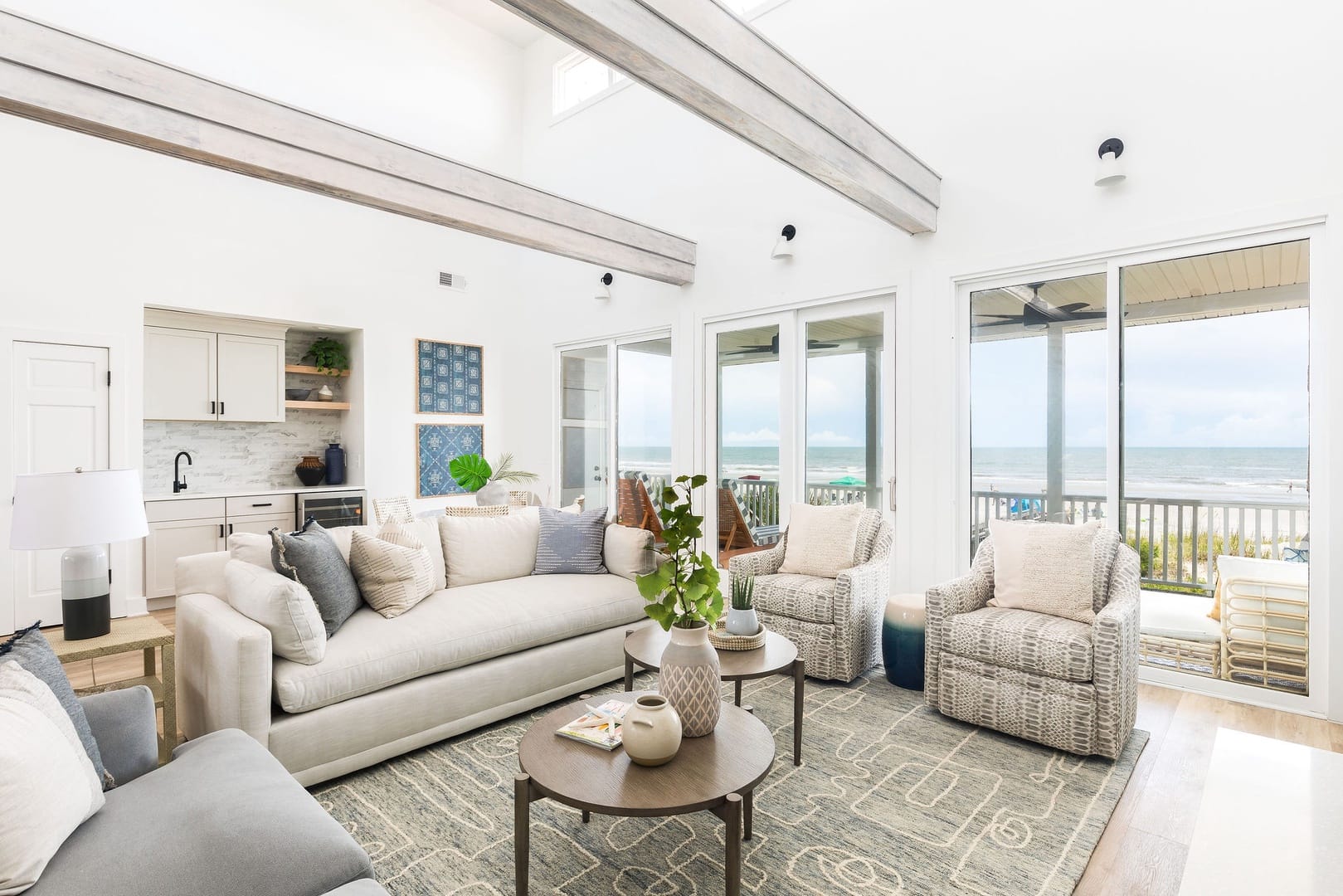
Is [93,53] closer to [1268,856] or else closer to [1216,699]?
[1268,856]

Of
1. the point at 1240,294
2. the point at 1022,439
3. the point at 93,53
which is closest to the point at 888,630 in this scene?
the point at 1022,439

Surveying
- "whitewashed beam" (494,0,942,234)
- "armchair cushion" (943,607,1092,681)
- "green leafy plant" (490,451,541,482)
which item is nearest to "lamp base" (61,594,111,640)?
"whitewashed beam" (494,0,942,234)

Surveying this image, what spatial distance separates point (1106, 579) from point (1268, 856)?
279cm

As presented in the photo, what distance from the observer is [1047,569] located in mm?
3041

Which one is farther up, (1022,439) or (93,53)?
(93,53)

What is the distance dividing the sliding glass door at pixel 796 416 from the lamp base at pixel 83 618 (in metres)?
3.80

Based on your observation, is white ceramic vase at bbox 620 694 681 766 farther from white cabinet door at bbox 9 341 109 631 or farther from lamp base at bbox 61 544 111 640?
white cabinet door at bbox 9 341 109 631

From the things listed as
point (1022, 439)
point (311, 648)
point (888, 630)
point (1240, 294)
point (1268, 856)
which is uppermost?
point (1240, 294)

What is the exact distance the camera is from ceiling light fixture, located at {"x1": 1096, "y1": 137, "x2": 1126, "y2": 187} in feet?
11.2

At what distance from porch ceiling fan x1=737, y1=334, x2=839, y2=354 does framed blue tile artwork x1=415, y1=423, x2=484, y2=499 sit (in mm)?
3095

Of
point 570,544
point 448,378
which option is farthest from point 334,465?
point 570,544

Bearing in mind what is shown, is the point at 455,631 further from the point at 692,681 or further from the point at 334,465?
the point at 334,465

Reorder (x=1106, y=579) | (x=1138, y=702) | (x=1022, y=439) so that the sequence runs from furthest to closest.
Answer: (x=1022, y=439), (x=1138, y=702), (x=1106, y=579)

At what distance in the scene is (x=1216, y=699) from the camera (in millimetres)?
3246
